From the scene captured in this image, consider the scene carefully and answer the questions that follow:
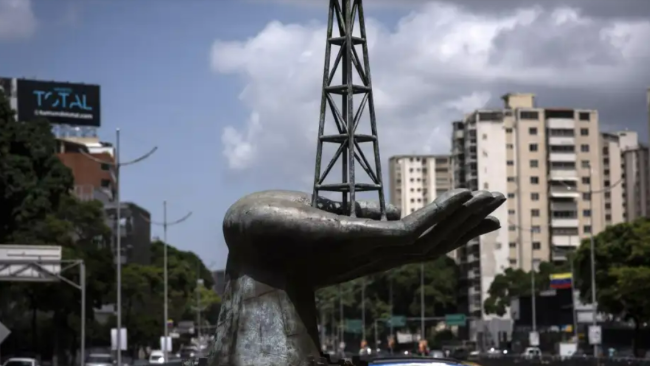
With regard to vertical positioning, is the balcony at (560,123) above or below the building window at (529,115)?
below

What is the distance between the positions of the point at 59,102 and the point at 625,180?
267ft

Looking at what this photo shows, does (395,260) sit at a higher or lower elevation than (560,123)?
lower

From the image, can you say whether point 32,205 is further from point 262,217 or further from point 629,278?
point 262,217

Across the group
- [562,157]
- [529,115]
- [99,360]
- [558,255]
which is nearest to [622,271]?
[99,360]

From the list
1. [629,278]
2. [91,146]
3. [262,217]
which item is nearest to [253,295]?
[262,217]

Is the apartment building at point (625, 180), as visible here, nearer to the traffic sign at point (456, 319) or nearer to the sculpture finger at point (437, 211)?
the traffic sign at point (456, 319)

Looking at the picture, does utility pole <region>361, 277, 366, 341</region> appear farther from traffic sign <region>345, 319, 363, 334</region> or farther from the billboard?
the billboard

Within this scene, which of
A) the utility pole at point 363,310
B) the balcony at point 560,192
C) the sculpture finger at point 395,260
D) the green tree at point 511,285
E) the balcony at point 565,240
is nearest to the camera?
the sculpture finger at point 395,260

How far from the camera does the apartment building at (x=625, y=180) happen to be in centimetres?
15800

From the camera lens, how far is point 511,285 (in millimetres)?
125750

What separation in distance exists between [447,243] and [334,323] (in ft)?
467

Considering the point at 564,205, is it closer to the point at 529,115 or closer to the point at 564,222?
the point at 564,222

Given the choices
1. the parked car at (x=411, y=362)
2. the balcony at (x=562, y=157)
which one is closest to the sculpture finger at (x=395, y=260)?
the parked car at (x=411, y=362)

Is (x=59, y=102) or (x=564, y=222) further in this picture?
(x=564, y=222)
